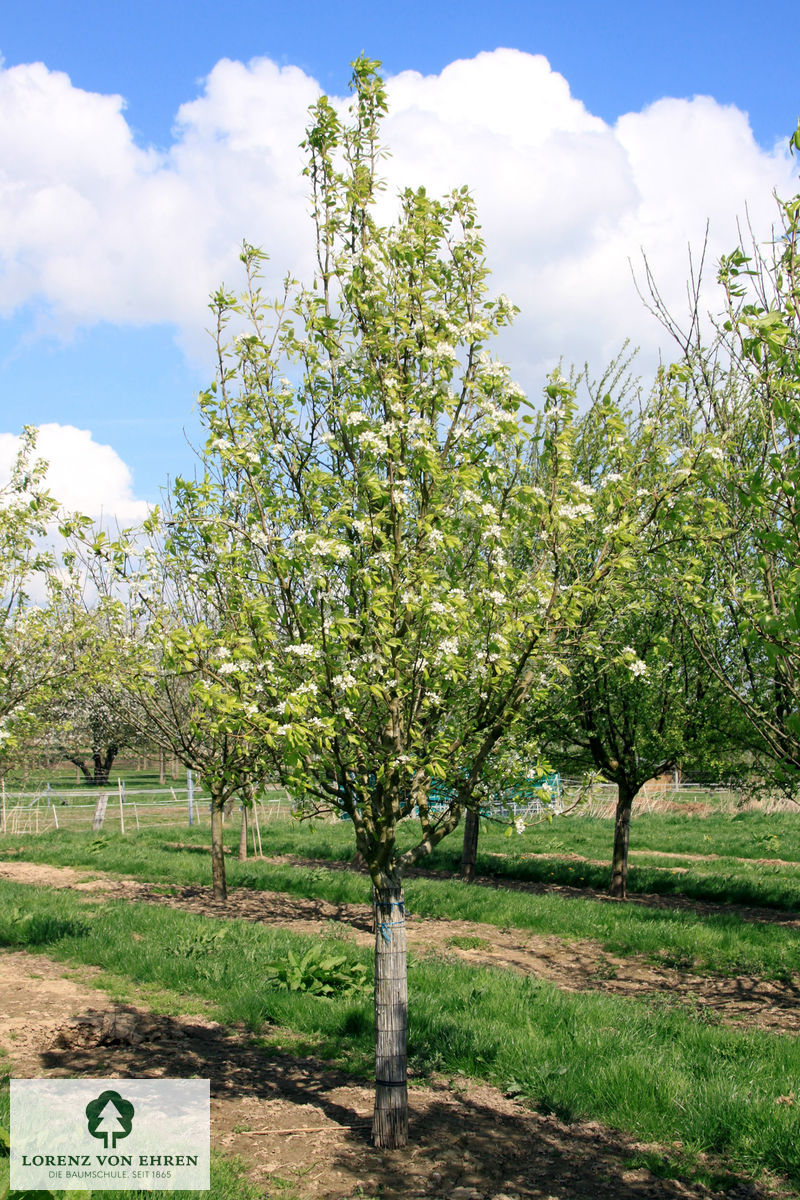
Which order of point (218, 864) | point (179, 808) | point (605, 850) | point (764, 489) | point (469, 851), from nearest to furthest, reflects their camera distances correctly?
point (764, 489), point (218, 864), point (469, 851), point (605, 850), point (179, 808)

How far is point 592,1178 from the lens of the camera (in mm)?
5016

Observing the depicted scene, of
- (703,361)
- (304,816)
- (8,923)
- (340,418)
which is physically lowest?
(8,923)

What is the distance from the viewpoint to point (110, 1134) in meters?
5.18

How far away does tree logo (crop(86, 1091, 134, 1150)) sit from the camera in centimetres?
518

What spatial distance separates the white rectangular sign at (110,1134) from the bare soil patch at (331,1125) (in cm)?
29

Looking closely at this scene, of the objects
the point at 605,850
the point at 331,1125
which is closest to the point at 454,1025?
the point at 331,1125

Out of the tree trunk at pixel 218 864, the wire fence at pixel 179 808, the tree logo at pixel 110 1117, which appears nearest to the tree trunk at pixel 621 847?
the tree trunk at pixel 218 864

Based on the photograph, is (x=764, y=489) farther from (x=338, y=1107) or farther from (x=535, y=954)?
(x=535, y=954)

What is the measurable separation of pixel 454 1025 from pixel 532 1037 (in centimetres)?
70

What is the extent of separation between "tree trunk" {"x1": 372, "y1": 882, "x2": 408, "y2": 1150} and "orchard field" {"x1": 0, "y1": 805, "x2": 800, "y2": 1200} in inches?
6.7

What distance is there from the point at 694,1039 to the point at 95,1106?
4.74 m

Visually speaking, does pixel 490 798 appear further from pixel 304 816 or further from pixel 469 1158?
pixel 469 1158

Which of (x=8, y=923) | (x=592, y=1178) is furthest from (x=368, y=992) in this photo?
(x=8, y=923)

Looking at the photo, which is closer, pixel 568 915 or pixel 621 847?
pixel 568 915
